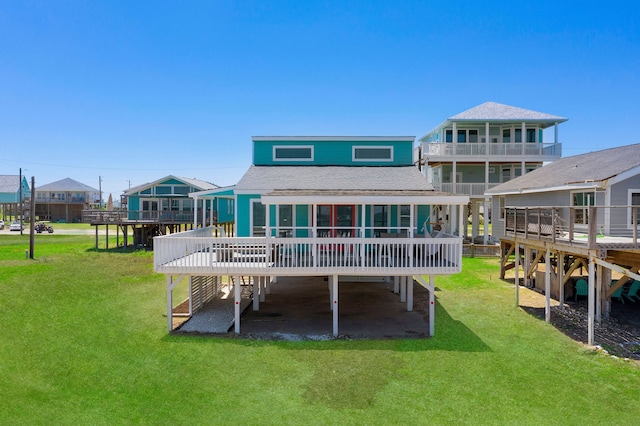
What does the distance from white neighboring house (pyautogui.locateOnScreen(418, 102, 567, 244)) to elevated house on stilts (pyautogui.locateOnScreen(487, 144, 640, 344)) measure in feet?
32.4

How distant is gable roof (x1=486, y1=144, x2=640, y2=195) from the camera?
1448 centimetres

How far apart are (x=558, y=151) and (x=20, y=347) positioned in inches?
1304

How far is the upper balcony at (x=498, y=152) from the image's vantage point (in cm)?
2989

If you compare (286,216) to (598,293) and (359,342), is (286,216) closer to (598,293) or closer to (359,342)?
(359,342)

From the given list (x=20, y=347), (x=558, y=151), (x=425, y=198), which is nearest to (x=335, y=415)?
(x=425, y=198)

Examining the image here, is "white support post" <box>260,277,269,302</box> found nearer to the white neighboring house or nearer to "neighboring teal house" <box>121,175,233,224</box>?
the white neighboring house

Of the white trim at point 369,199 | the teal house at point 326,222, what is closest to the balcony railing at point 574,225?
the teal house at point 326,222

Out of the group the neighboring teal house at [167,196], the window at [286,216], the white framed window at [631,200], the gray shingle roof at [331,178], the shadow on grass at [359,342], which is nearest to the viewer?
the shadow on grass at [359,342]

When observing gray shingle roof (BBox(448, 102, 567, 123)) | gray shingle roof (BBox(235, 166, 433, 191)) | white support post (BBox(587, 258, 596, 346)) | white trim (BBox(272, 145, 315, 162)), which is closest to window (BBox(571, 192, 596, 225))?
white support post (BBox(587, 258, 596, 346))

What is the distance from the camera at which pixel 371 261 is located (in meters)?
12.0

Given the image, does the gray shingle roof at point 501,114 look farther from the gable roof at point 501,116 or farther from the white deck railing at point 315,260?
the white deck railing at point 315,260

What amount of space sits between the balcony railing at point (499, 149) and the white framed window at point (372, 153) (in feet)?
41.4

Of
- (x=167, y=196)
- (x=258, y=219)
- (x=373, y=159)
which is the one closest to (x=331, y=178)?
(x=373, y=159)

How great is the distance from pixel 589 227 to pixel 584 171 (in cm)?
723
